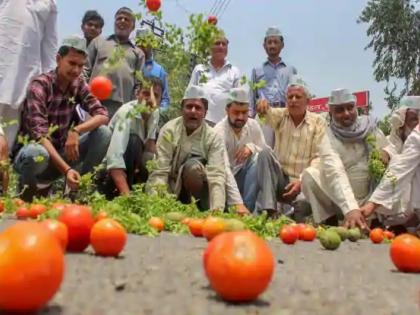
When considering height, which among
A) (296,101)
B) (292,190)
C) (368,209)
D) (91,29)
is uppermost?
(91,29)

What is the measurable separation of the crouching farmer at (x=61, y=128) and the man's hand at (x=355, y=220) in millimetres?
2610

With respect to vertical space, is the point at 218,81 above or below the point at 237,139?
above

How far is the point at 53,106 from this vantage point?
6.35 m

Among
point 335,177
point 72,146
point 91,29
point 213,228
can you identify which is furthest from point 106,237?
point 91,29

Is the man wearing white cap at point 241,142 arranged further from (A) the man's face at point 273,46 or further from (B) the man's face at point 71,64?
(B) the man's face at point 71,64

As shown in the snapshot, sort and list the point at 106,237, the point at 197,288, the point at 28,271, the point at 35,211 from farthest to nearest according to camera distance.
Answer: the point at 35,211 < the point at 106,237 < the point at 197,288 < the point at 28,271

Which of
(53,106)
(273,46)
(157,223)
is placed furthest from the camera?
(273,46)

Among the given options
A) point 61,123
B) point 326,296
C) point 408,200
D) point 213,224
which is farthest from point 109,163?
point 326,296

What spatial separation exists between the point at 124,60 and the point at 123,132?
47.9 inches

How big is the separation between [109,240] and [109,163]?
11.4ft

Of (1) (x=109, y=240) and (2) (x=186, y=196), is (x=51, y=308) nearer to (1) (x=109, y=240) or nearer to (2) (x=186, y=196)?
(1) (x=109, y=240)

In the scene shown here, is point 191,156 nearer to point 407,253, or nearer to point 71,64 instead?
point 71,64

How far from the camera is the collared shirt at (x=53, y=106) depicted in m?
6.15

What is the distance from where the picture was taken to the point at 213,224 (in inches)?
159
